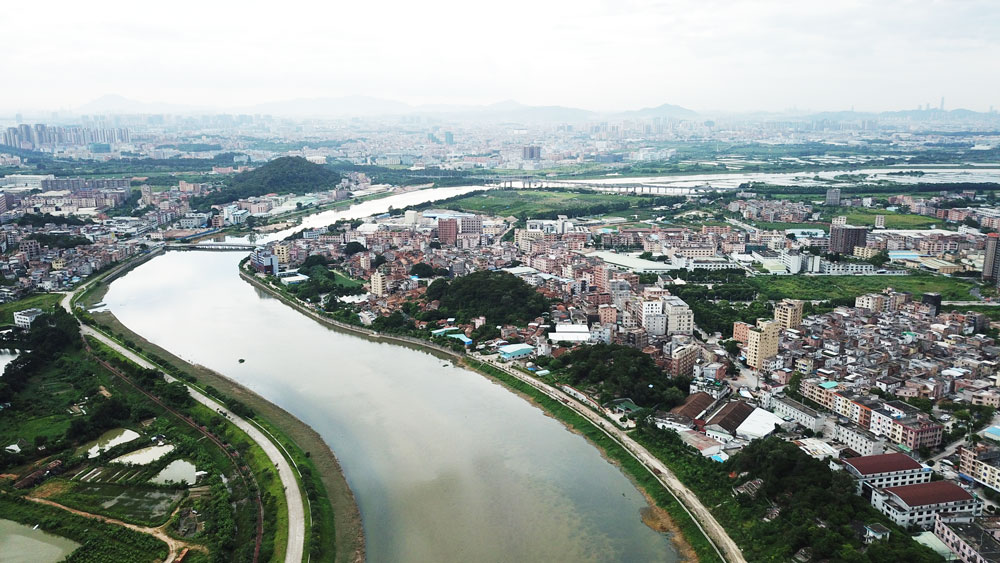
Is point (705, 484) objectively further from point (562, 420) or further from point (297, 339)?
point (297, 339)

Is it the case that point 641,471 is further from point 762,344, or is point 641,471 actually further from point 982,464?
point 762,344

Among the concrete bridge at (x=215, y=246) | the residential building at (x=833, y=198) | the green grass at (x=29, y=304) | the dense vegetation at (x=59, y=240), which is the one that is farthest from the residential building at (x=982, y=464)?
the residential building at (x=833, y=198)

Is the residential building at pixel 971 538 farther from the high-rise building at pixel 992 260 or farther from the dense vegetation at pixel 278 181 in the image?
the dense vegetation at pixel 278 181

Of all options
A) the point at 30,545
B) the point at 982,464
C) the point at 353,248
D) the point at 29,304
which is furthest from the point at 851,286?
the point at 29,304

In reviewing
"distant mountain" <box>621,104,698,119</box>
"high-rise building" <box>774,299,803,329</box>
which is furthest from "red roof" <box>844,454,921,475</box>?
"distant mountain" <box>621,104,698,119</box>

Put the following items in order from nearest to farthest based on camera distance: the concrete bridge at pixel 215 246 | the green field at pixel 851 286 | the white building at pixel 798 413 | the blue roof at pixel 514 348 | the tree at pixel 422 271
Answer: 1. the white building at pixel 798 413
2. the blue roof at pixel 514 348
3. the green field at pixel 851 286
4. the tree at pixel 422 271
5. the concrete bridge at pixel 215 246

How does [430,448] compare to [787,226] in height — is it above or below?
below

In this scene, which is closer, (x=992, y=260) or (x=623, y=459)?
(x=623, y=459)
